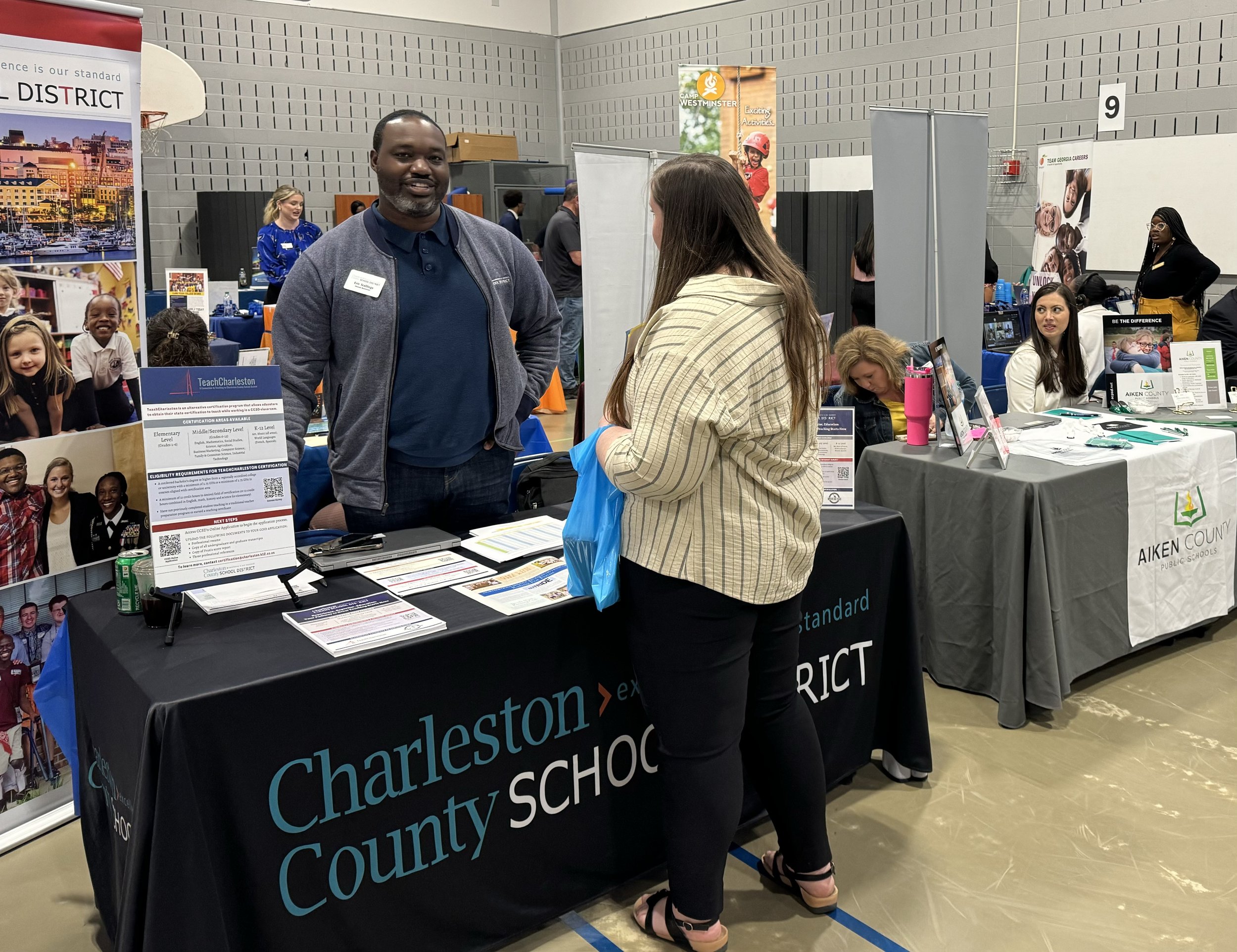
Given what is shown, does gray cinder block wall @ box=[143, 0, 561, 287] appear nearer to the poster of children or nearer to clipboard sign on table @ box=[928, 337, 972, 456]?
the poster of children

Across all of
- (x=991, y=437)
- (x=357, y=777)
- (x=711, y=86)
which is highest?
(x=711, y=86)

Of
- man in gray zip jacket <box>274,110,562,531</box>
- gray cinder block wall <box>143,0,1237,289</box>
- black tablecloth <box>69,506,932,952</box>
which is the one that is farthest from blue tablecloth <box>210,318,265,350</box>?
black tablecloth <box>69,506,932,952</box>

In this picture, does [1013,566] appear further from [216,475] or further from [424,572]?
[216,475]

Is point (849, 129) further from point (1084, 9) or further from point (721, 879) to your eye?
point (721, 879)

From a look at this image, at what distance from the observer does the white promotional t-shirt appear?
7.22 ft

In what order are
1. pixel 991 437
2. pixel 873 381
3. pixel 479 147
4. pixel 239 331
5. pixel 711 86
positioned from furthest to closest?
pixel 479 147
pixel 711 86
pixel 239 331
pixel 873 381
pixel 991 437

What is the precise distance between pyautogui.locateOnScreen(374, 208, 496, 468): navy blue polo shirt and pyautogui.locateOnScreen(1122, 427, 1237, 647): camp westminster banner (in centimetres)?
200

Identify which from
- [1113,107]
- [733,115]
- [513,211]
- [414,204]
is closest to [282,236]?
[513,211]

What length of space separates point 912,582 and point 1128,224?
5.95 meters

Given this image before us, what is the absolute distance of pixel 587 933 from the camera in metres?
2.05

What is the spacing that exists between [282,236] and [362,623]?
5.74m

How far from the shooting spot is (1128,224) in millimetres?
7316

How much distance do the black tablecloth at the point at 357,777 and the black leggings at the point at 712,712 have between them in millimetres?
66

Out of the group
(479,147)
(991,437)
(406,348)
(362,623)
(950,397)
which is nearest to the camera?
(362,623)
